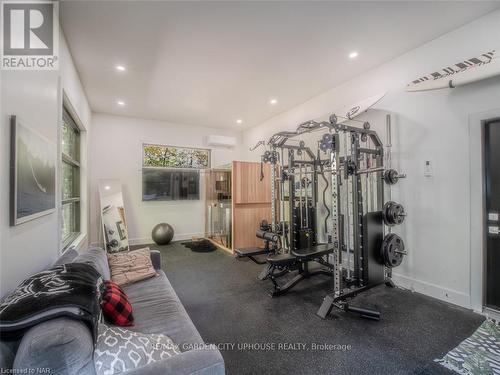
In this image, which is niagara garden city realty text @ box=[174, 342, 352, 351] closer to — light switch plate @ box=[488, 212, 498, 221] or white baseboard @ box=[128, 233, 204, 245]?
light switch plate @ box=[488, 212, 498, 221]

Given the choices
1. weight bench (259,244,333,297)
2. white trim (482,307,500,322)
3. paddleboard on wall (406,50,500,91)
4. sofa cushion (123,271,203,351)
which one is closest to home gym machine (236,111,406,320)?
weight bench (259,244,333,297)

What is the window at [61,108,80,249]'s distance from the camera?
3379 mm

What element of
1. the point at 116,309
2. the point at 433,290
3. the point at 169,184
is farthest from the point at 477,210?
the point at 169,184

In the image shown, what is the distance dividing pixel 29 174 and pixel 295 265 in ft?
10.6

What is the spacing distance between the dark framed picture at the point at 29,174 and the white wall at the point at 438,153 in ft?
12.5

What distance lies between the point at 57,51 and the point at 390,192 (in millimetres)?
4199

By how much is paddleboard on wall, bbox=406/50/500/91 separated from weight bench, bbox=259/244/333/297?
2.29 metres

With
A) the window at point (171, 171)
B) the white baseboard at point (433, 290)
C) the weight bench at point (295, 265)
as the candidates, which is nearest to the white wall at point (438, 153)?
the white baseboard at point (433, 290)

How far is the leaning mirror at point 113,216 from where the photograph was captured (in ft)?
15.9

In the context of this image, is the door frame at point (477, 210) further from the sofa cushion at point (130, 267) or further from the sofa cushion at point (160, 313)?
the sofa cushion at point (130, 267)

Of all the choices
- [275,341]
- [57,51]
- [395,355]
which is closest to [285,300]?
[275,341]

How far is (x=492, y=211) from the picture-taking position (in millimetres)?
2443

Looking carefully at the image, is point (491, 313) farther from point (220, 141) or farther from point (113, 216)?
point (113, 216)

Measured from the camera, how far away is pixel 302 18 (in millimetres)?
2406
